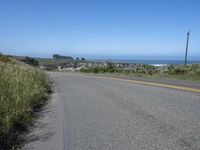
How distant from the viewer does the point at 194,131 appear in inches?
184

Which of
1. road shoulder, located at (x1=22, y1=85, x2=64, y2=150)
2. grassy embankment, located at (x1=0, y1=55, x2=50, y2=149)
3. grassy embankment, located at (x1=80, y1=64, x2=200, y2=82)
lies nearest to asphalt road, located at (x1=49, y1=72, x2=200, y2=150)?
road shoulder, located at (x1=22, y1=85, x2=64, y2=150)

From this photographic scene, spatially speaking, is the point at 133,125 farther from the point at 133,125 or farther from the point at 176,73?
the point at 176,73

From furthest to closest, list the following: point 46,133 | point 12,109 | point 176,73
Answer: point 176,73
point 12,109
point 46,133

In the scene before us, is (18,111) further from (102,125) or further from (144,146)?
(144,146)

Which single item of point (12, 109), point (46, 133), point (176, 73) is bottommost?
point (176, 73)

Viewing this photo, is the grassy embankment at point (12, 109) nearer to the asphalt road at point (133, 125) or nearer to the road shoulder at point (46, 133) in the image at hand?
the road shoulder at point (46, 133)

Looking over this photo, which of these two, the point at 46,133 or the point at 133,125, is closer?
the point at 46,133

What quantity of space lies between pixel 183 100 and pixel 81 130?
13.7ft

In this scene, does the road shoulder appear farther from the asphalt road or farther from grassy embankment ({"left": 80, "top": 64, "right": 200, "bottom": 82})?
grassy embankment ({"left": 80, "top": 64, "right": 200, "bottom": 82})

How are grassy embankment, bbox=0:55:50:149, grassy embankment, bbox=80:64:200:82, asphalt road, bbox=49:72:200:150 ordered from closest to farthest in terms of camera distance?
asphalt road, bbox=49:72:200:150 < grassy embankment, bbox=0:55:50:149 < grassy embankment, bbox=80:64:200:82

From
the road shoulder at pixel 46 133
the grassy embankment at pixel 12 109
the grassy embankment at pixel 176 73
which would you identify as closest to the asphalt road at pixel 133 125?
the road shoulder at pixel 46 133

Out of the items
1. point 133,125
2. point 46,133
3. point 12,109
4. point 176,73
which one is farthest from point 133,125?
point 176,73

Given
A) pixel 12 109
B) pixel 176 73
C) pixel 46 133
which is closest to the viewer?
pixel 46 133

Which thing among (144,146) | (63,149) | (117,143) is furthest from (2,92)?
(144,146)
